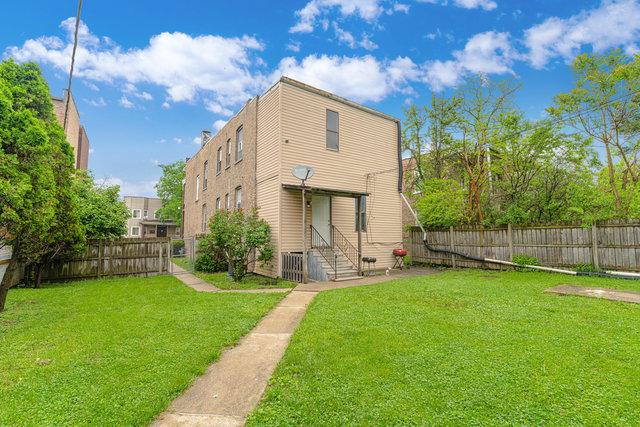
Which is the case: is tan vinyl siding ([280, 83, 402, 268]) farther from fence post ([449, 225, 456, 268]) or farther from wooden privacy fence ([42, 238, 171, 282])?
wooden privacy fence ([42, 238, 171, 282])

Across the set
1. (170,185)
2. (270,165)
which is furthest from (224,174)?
(170,185)

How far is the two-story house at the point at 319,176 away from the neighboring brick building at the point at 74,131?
34.7 feet

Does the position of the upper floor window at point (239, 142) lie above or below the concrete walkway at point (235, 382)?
above

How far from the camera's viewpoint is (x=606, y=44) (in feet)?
37.0

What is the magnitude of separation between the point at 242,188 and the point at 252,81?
5101 mm

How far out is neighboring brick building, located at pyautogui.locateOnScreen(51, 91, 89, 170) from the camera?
19.8 metres

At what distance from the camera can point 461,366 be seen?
3326 millimetres

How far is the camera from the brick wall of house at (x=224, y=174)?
12.8m

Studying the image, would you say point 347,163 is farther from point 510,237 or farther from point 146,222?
point 146,222

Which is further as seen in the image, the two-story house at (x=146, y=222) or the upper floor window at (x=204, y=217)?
the two-story house at (x=146, y=222)

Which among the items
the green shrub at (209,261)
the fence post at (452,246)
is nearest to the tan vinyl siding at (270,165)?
the green shrub at (209,261)

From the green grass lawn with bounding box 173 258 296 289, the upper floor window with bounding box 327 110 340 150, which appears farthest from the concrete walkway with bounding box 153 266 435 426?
the upper floor window with bounding box 327 110 340 150

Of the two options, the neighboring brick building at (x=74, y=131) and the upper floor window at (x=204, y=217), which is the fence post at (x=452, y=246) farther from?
the neighboring brick building at (x=74, y=131)

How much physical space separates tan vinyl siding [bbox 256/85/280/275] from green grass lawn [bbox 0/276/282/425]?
3868 millimetres
